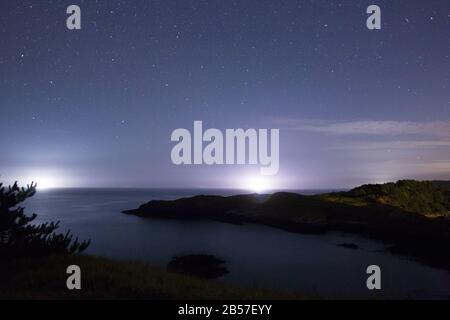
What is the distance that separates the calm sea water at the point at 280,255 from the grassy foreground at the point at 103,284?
7.64m

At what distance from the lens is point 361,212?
61.8 metres

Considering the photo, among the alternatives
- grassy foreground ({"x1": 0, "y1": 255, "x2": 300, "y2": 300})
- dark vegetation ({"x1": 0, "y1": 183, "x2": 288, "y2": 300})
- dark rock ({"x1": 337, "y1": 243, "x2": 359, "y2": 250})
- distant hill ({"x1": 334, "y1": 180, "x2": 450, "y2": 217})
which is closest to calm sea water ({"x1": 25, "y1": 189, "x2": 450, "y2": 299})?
dark rock ({"x1": 337, "y1": 243, "x2": 359, "y2": 250})

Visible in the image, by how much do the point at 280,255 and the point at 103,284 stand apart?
32324mm

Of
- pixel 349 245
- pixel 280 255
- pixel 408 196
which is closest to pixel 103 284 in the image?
pixel 280 255

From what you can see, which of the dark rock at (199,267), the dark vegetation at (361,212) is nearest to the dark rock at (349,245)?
the dark vegetation at (361,212)

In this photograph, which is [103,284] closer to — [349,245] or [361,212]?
[349,245]

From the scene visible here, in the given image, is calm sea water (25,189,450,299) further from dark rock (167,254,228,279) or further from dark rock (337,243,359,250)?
dark rock (167,254,228,279)

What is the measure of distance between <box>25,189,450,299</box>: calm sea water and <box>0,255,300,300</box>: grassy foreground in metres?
7.64

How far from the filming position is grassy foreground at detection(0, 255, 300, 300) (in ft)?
41.9

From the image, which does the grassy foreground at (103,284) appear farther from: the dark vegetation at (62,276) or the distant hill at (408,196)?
the distant hill at (408,196)

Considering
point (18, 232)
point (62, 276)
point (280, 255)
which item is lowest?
point (280, 255)
